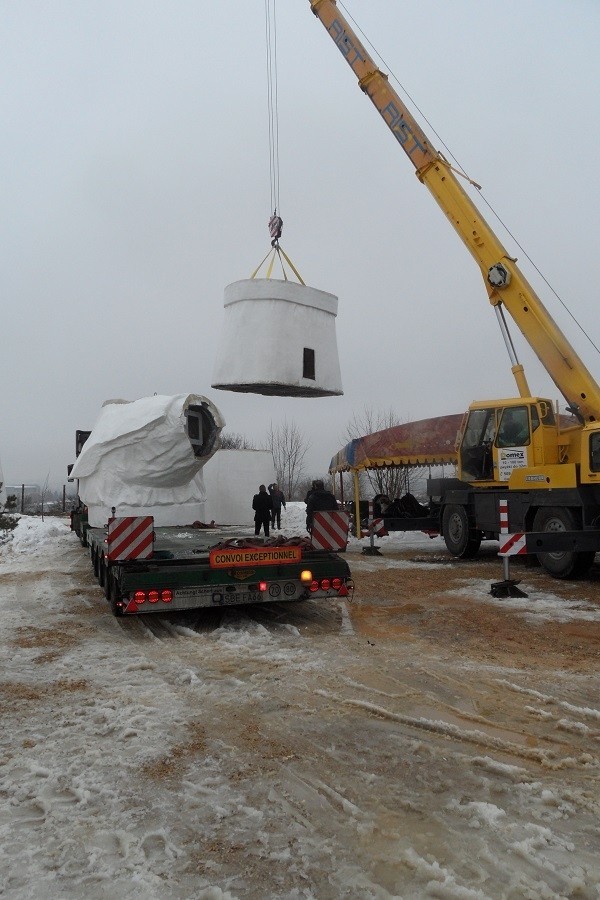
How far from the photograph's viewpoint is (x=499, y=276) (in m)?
13.7

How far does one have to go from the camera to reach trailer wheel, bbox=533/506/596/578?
37.6 feet

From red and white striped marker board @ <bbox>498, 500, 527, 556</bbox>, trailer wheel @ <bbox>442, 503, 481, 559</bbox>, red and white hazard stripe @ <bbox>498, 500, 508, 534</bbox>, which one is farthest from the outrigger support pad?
trailer wheel @ <bbox>442, 503, 481, 559</bbox>

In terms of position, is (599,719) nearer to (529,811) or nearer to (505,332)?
(529,811)

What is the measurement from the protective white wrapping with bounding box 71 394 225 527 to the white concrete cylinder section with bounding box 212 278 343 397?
3.03 feet

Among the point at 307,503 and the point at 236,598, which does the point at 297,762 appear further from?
the point at 307,503

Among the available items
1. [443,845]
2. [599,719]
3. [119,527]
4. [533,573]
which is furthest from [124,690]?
[533,573]

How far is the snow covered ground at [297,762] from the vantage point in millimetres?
2943

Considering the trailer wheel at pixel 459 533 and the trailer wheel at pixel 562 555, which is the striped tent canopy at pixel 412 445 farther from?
the trailer wheel at pixel 562 555

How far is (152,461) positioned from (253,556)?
18.0 ft

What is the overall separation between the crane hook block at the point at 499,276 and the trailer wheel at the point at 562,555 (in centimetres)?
470

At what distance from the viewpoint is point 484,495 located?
13.6 meters

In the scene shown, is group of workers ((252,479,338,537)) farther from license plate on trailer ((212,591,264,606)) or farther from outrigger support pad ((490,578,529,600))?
license plate on trailer ((212,591,264,606))

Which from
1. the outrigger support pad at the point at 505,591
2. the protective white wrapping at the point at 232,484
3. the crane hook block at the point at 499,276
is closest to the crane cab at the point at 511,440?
the crane hook block at the point at 499,276

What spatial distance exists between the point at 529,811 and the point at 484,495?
1053 cm
